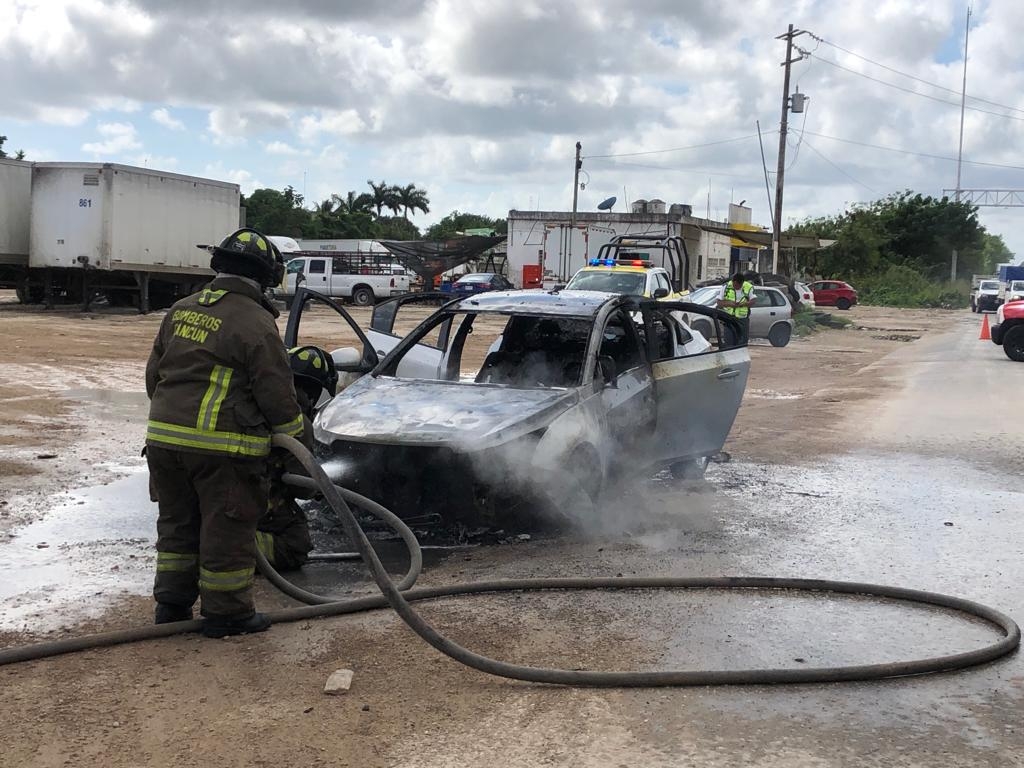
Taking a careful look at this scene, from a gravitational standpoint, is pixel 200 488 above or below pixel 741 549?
above

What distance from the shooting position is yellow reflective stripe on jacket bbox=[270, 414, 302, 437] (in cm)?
423

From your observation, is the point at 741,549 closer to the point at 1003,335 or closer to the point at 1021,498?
the point at 1021,498

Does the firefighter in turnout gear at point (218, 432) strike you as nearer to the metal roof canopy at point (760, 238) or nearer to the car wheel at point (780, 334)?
the car wheel at point (780, 334)

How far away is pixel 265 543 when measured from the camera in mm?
5254

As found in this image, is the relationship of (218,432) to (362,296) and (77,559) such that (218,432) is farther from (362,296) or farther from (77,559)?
(362,296)

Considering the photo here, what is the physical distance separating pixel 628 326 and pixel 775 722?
4.02 meters

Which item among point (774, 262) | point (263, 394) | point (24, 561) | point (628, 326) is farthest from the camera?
point (774, 262)

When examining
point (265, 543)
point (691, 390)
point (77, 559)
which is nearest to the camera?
point (265, 543)

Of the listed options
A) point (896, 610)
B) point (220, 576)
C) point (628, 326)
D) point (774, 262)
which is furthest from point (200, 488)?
point (774, 262)

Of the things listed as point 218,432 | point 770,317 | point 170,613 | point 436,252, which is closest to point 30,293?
point 436,252

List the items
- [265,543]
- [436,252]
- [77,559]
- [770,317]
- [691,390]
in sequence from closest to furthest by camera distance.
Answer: [265,543] < [77,559] < [691,390] < [770,317] < [436,252]

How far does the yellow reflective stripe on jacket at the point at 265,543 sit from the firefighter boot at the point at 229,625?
0.86 m

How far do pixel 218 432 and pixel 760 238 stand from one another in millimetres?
51665

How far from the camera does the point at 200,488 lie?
13.8 feet
